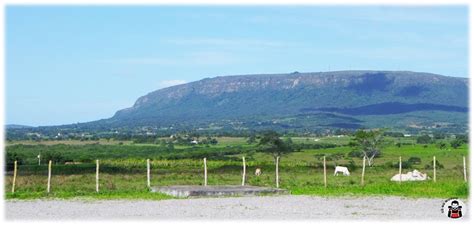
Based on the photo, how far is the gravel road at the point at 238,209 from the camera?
1395 centimetres

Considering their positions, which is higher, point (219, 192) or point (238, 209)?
point (219, 192)

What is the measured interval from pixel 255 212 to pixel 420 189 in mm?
6219

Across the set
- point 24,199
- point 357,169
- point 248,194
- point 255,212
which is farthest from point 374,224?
point 357,169

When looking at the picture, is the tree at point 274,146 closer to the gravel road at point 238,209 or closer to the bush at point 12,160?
the bush at point 12,160

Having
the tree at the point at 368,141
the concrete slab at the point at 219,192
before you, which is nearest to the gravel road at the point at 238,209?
the concrete slab at the point at 219,192

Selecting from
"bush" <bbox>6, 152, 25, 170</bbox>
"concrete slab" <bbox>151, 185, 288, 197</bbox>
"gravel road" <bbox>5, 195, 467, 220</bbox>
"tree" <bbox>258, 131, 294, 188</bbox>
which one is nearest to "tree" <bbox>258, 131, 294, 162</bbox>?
"tree" <bbox>258, 131, 294, 188</bbox>

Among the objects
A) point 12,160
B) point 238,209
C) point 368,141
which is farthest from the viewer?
point 368,141

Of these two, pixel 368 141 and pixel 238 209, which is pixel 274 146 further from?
pixel 238 209

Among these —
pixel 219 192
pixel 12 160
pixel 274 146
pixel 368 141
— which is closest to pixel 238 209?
pixel 219 192

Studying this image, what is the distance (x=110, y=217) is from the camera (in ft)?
45.5

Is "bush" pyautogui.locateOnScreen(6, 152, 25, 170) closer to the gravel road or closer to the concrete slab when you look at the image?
the concrete slab

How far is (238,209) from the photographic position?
15.3m

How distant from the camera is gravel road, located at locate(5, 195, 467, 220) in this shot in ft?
45.8

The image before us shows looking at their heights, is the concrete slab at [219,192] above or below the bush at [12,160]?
below
